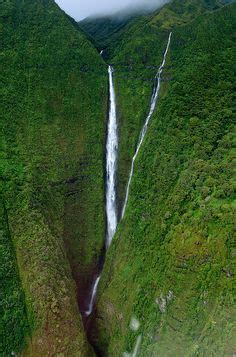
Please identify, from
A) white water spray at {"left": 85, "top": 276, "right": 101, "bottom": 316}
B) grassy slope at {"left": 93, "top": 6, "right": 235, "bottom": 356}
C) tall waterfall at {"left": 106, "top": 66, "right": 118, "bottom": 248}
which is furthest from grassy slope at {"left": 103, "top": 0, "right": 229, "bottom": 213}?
white water spray at {"left": 85, "top": 276, "right": 101, "bottom": 316}

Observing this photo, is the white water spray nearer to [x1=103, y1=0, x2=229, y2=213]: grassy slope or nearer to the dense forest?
the dense forest

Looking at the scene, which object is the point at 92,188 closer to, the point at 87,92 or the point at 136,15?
the point at 87,92

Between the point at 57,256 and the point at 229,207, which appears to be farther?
the point at 57,256

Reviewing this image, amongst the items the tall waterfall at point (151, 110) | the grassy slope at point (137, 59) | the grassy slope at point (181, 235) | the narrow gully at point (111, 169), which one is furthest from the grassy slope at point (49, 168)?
the grassy slope at point (181, 235)

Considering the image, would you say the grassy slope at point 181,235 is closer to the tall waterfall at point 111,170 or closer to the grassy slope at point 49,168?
the tall waterfall at point 111,170

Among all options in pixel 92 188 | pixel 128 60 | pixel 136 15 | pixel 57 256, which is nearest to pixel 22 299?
pixel 57 256

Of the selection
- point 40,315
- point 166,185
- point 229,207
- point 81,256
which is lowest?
point 81,256
